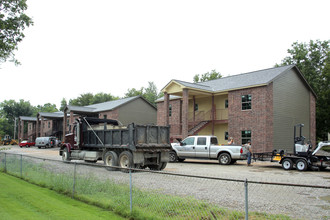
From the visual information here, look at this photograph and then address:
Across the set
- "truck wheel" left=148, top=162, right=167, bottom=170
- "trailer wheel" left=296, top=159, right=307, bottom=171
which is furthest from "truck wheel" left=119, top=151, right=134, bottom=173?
"trailer wheel" left=296, top=159, right=307, bottom=171

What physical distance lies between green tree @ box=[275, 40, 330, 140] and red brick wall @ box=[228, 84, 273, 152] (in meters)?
13.6

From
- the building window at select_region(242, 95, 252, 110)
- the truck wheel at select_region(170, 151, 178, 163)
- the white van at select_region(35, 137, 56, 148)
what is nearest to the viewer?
the truck wheel at select_region(170, 151, 178, 163)

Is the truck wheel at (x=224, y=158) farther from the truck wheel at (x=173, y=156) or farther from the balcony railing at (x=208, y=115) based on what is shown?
the balcony railing at (x=208, y=115)

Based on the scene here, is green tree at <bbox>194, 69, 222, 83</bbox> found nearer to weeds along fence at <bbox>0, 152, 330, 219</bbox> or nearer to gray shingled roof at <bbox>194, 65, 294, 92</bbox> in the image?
gray shingled roof at <bbox>194, 65, 294, 92</bbox>

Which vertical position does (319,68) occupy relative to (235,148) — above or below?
above

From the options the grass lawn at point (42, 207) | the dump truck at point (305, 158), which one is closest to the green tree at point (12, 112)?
the dump truck at point (305, 158)

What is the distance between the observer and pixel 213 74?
60500 mm

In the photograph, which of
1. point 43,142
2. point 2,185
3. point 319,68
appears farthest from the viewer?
point 43,142

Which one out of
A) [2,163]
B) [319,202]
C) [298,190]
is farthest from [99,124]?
[319,202]

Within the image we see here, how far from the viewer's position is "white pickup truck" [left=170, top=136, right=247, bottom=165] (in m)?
19.2

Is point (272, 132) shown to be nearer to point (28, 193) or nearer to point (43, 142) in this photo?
point (28, 193)

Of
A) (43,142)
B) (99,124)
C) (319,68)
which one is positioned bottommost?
(43,142)

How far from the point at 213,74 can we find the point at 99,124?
45.3 m

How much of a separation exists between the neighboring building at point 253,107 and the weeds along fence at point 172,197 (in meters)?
16.4
